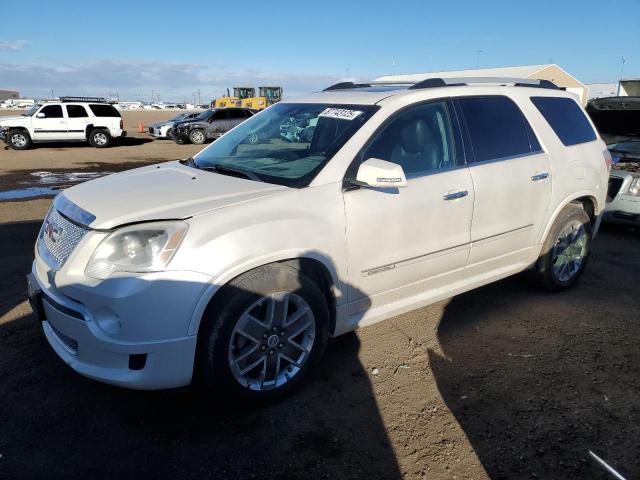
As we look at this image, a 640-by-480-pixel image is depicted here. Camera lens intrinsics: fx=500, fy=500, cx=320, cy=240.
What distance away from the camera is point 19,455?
2541mm

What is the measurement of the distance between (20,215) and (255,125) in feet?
17.6

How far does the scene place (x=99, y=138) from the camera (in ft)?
69.4

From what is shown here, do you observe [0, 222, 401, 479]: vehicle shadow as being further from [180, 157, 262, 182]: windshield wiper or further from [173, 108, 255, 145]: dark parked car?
[173, 108, 255, 145]: dark parked car

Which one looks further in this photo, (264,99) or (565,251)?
(264,99)

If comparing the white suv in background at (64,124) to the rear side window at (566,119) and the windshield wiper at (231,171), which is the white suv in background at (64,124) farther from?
the rear side window at (566,119)

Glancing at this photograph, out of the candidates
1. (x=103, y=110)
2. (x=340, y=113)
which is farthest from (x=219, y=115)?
(x=340, y=113)

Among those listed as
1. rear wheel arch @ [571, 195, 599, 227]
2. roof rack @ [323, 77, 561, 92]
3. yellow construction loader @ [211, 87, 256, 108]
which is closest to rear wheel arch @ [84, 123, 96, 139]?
yellow construction loader @ [211, 87, 256, 108]

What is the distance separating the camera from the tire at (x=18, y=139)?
63.8ft

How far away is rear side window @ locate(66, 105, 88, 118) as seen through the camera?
20.4 metres

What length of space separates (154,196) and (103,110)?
20854 mm

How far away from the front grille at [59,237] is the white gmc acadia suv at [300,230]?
0.02 m

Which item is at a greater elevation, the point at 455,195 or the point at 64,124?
the point at 455,195

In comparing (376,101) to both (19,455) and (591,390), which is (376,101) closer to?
(591,390)

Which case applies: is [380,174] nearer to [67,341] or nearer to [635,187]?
[67,341]
